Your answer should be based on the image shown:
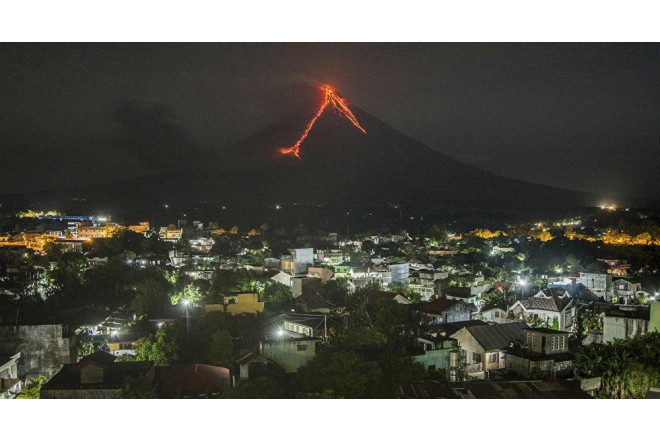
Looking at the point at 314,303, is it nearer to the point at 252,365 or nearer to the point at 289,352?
the point at 289,352

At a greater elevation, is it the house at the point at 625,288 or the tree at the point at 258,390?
the tree at the point at 258,390

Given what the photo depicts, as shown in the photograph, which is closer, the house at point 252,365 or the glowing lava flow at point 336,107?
the house at point 252,365

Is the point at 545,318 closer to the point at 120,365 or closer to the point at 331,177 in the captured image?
the point at 120,365

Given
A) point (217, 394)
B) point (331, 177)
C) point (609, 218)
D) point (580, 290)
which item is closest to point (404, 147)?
point (331, 177)

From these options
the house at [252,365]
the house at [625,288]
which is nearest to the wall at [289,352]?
the house at [252,365]

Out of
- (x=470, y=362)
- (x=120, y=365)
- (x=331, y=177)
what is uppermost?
(x=331, y=177)

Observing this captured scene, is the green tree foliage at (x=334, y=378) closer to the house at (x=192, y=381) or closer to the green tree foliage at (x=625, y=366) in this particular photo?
the house at (x=192, y=381)

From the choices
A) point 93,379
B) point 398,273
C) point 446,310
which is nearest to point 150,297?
point 93,379
